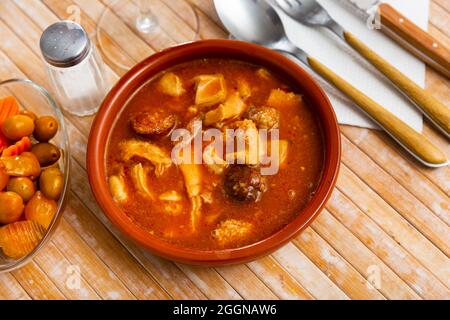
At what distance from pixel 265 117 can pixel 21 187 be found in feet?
2.51

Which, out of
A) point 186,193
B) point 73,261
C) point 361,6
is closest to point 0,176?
point 73,261

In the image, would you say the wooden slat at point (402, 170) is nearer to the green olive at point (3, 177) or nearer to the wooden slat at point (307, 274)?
the wooden slat at point (307, 274)

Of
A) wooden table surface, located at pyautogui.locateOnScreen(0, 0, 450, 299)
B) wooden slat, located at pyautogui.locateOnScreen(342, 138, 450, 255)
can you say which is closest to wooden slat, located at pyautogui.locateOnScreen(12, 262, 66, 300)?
wooden table surface, located at pyautogui.locateOnScreen(0, 0, 450, 299)

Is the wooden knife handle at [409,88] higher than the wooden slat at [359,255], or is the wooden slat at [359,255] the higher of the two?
the wooden knife handle at [409,88]

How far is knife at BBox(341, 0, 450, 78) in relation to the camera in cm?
216

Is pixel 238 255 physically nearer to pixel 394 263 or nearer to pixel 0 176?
pixel 394 263

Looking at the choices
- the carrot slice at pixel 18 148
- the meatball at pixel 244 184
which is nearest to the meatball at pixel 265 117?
the meatball at pixel 244 184

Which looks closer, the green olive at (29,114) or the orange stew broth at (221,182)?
the orange stew broth at (221,182)

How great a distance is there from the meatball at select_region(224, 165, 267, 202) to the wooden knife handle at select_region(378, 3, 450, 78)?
2.41 ft

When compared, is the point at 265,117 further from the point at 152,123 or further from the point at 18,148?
the point at 18,148

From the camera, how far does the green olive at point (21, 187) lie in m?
1.95

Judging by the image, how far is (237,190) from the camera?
1.89 meters

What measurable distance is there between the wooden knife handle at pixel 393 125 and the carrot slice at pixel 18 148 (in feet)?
3.21

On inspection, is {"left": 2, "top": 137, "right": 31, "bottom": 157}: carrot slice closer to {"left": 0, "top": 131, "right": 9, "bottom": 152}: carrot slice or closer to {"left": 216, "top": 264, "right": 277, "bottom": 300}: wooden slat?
{"left": 0, "top": 131, "right": 9, "bottom": 152}: carrot slice
